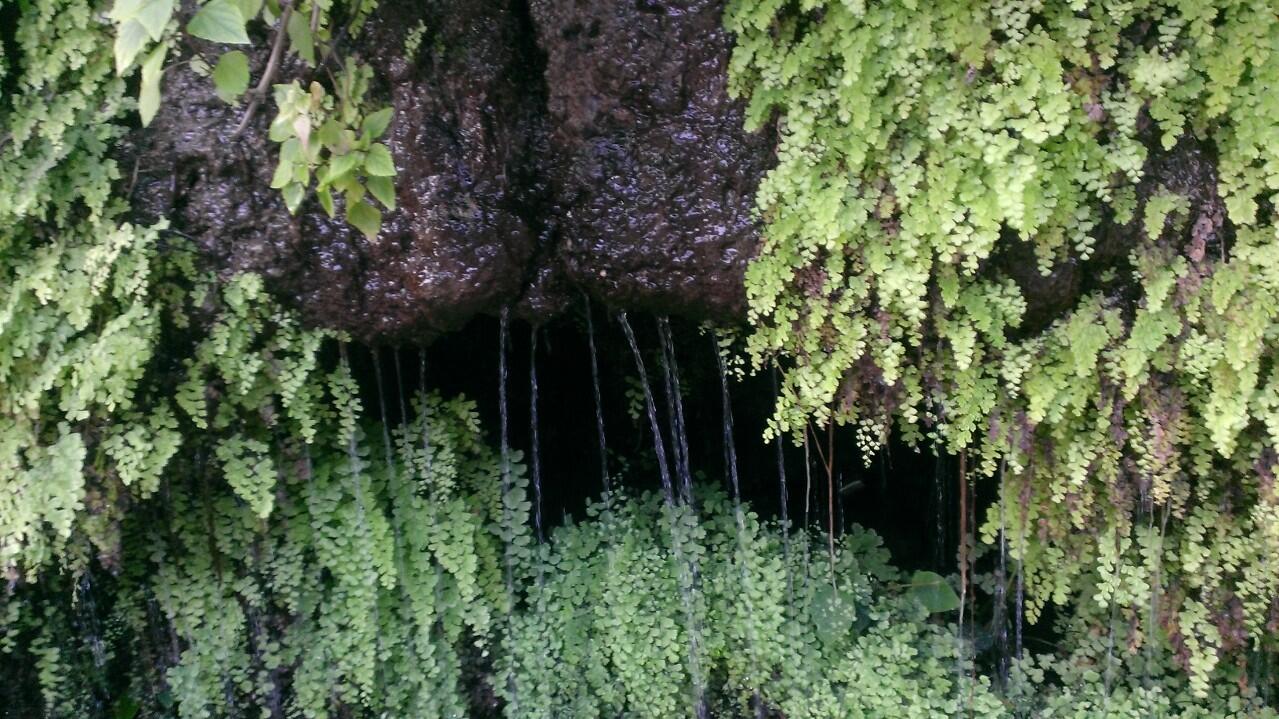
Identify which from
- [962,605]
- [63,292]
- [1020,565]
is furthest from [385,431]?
[1020,565]

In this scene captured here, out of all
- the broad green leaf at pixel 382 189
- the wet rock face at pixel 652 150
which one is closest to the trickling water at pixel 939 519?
the wet rock face at pixel 652 150

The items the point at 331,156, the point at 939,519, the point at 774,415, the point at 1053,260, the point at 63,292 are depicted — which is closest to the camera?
the point at 331,156

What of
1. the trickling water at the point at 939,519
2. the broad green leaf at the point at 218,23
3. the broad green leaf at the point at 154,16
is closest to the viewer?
the broad green leaf at the point at 154,16

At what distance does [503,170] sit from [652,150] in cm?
56

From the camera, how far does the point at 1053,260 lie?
103 inches

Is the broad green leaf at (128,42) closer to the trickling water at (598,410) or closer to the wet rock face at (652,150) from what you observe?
the wet rock face at (652,150)

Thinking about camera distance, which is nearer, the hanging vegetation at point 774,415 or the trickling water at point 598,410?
the hanging vegetation at point 774,415

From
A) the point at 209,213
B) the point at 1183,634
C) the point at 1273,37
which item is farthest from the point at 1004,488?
the point at 209,213

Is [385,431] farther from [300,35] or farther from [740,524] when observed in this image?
[300,35]

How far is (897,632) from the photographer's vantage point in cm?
352

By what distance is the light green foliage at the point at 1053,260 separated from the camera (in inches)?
95.2

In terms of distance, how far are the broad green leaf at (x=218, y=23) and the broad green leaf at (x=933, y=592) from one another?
3324 millimetres

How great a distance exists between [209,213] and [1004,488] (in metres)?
3.01

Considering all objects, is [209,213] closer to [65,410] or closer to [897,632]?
[65,410]
